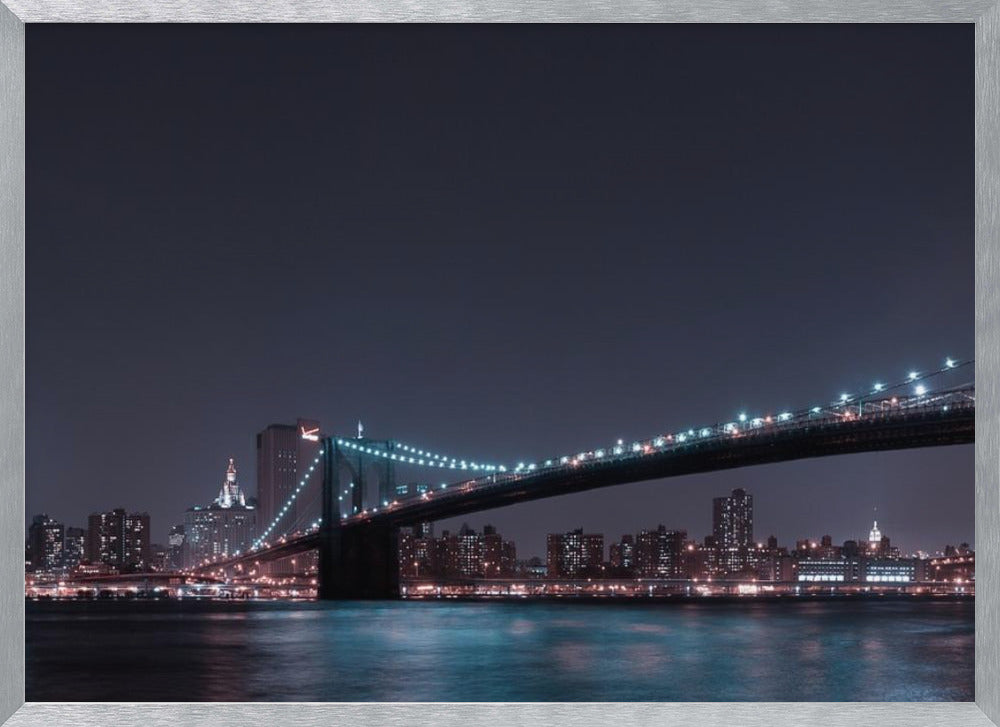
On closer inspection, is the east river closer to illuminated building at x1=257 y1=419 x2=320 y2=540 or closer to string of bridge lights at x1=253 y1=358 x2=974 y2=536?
string of bridge lights at x1=253 y1=358 x2=974 y2=536

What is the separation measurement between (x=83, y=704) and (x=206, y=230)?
74.3 feet

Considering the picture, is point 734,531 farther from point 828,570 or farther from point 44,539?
point 44,539

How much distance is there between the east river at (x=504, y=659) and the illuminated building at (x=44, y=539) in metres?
8.77

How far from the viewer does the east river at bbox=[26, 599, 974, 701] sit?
7395mm

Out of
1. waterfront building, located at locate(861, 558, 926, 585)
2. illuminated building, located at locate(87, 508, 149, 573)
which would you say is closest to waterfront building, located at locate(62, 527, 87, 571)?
illuminated building, located at locate(87, 508, 149, 573)

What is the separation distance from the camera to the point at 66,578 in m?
27.8

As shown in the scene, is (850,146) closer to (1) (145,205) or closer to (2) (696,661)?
(1) (145,205)

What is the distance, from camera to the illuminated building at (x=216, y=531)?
30828mm

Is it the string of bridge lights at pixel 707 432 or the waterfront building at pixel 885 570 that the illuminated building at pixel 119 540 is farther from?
the waterfront building at pixel 885 570

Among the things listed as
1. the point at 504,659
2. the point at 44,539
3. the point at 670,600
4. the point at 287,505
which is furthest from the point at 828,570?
the point at 504,659

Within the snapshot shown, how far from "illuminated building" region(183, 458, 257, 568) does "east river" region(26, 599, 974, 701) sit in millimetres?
16094

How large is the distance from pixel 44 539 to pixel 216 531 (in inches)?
337

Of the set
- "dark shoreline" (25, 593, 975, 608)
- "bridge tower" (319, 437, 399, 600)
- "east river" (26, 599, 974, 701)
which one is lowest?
"dark shoreline" (25, 593, 975, 608)

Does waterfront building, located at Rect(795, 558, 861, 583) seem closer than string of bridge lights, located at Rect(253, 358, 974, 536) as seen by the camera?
No
